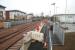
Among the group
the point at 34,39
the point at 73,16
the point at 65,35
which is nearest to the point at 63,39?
the point at 65,35

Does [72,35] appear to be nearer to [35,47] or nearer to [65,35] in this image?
[65,35]

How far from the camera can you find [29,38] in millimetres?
5262


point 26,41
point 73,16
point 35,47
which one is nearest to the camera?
point 35,47

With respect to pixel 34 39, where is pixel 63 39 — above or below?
below

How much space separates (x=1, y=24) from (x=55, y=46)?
23043mm

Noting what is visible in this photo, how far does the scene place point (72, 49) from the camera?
1592 centimetres

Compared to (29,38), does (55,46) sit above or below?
below

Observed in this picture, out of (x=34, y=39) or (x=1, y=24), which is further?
(x=1, y=24)

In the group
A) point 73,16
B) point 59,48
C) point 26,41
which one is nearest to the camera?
point 26,41

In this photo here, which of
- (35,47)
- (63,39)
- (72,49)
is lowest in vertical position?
(72,49)

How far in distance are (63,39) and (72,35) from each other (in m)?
1.48

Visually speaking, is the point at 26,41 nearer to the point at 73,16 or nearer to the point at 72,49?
the point at 72,49

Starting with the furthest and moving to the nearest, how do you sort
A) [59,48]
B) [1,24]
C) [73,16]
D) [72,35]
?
[73,16] < [1,24] < [72,35] < [59,48]

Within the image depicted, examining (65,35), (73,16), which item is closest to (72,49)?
(65,35)
